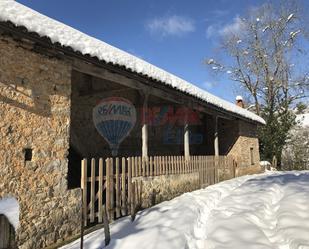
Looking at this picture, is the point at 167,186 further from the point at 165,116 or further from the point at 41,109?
the point at 165,116

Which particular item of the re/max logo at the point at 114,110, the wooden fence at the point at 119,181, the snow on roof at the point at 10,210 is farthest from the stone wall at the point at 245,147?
the snow on roof at the point at 10,210

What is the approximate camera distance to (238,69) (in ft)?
82.1

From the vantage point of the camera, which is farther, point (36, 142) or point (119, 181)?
point (119, 181)

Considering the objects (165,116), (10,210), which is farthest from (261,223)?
(165,116)

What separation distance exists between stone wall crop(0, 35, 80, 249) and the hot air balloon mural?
4.10 metres

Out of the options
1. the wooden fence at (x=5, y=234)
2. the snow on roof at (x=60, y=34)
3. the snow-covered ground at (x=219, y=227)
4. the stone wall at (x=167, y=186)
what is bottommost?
the snow-covered ground at (x=219, y=227)

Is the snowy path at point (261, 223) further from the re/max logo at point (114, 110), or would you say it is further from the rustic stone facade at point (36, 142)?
the re/max logo at point (114, 110)

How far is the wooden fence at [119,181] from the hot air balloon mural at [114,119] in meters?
2.39

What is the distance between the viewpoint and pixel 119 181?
248 inches

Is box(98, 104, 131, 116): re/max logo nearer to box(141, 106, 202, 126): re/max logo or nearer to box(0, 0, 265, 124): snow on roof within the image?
box(141, 106, 202, 126): re/max logo

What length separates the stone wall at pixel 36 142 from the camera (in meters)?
4.70

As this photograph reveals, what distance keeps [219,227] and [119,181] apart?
7.60 ft

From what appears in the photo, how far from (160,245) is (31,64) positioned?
3.52 metres

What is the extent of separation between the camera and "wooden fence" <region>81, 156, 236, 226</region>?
5645 mm
